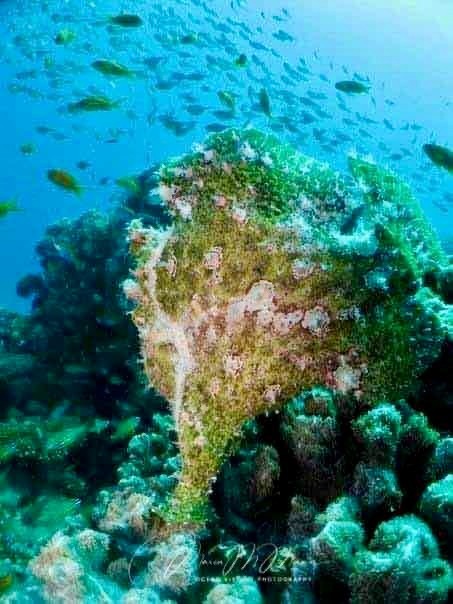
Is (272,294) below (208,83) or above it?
above

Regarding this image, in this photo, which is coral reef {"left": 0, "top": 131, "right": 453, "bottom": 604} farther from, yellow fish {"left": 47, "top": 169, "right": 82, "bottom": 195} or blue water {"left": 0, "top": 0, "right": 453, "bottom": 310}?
blue water {"left": 0, "top": 0, "right": 453, "bottom": 310}

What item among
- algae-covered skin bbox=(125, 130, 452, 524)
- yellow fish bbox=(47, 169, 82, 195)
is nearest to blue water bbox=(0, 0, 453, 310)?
yellow fish bbox=(47, 169, 82, 195)

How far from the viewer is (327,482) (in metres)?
2.19

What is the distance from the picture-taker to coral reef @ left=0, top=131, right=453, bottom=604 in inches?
69.2

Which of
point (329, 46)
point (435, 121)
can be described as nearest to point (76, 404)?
point (329, 46)

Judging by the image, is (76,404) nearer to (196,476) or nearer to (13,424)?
(13,424)

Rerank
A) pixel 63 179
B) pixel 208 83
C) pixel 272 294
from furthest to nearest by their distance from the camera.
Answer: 1. pixel 208 83
2. pixel 63 179
3. pixel 272 294

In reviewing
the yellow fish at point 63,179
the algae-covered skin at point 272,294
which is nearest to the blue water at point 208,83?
the yellow fish at point 63,179

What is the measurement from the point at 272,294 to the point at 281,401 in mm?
413

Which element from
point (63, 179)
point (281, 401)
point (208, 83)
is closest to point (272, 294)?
point (281, 401)

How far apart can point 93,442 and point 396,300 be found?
416cm

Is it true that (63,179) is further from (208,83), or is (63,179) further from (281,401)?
(208,83)

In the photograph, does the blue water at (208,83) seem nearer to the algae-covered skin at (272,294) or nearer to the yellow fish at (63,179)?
the yellow fish at (63,179)

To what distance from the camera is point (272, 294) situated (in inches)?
73.8
